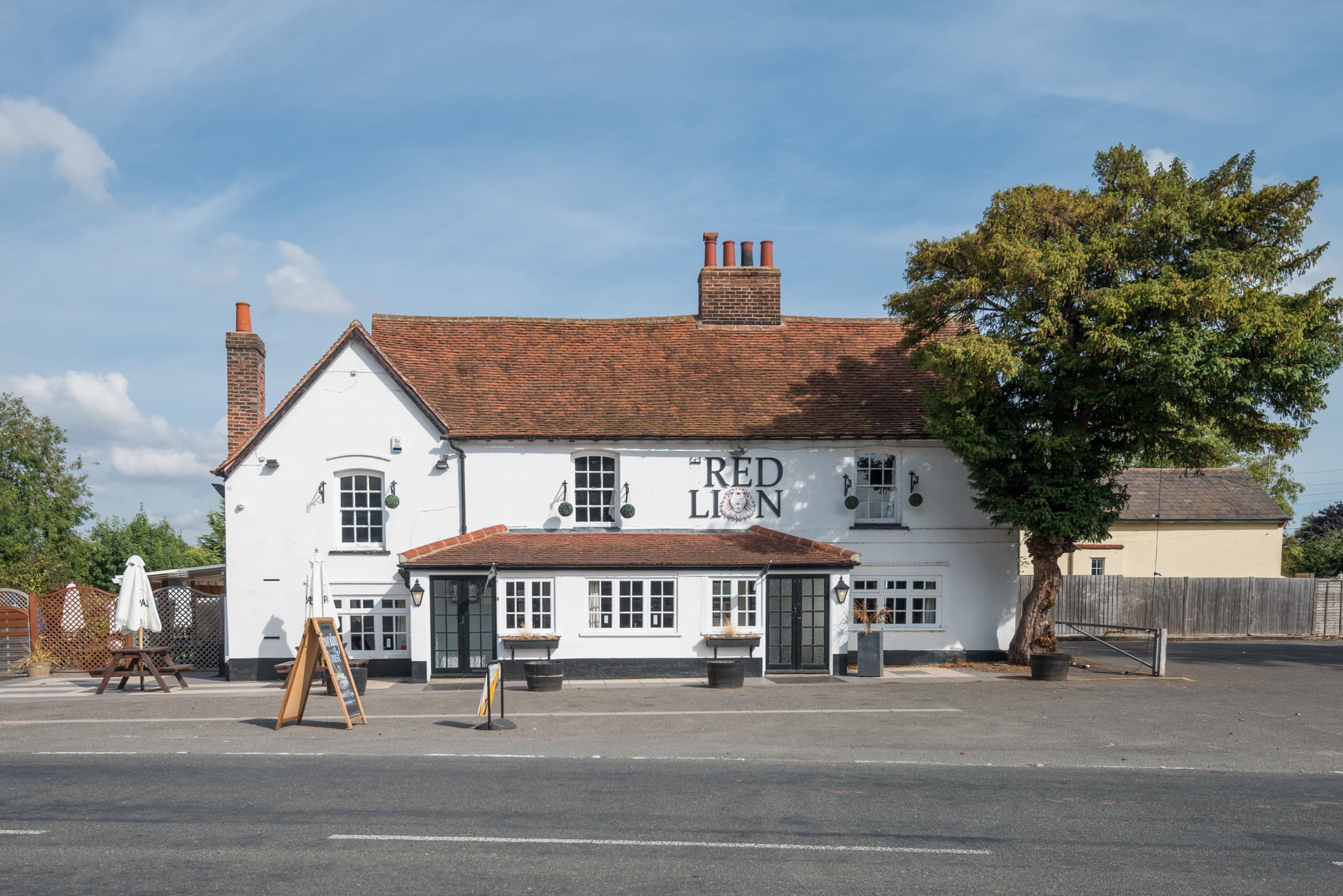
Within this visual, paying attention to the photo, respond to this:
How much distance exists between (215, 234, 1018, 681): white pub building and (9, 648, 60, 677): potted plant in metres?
4.99

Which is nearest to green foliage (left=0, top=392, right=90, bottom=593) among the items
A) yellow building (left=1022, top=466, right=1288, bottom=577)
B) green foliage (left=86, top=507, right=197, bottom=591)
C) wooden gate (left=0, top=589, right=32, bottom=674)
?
green foliage (left=86, top=507, right=197, bottom=591)

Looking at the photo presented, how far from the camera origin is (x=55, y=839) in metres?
8.58

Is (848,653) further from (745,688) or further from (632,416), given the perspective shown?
(632,416)

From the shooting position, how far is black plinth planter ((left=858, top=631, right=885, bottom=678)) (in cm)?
2089

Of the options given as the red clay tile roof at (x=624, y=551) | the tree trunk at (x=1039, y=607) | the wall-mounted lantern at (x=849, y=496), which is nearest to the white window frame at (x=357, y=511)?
the red clay tile roof at (x=624, y=551)

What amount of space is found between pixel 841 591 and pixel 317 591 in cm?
1099

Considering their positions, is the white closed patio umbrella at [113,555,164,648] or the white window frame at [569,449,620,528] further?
the white window frame at [569,449,620,528]

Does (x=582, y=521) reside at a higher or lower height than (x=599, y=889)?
higher

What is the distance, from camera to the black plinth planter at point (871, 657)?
20.9 m

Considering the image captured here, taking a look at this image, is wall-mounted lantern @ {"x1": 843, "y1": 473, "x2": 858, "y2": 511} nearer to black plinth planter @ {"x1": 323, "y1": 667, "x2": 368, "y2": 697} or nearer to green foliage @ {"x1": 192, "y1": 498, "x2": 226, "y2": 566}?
black plinth planter @ {"x1": 323, "y1": 667, "x2": 368, "y2": 697}

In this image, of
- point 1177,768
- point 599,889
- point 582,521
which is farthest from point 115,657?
point 1177,768

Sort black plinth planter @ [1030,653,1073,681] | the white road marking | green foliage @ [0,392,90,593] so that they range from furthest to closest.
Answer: green foliage @ [0,392,90,593], black plinth planter @ [1030,653,1073,681], the white road marking

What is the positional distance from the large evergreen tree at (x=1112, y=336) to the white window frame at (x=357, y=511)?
41.3 feet

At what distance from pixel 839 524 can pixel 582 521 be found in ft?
20.3
